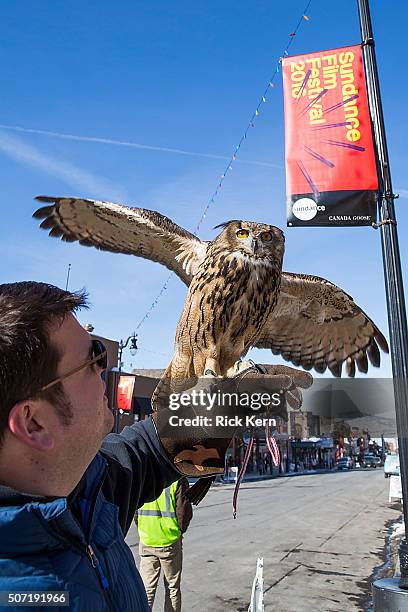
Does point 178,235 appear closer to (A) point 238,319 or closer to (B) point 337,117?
(A) point 238,319

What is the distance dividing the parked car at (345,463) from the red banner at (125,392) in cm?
3740

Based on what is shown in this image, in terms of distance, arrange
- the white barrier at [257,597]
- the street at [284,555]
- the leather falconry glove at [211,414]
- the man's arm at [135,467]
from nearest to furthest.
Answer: the man's arm at [135,467]
the leather falconry glove at [211,414]
the white barrier at [257,597]
the street at [284,555]

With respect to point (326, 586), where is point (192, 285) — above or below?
above

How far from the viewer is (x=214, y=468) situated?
1.73 metres

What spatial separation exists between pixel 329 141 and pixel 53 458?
110 inches

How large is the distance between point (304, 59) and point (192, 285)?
1.89 m

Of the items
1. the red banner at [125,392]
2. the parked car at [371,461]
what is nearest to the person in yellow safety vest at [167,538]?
the red banner at [125,392]

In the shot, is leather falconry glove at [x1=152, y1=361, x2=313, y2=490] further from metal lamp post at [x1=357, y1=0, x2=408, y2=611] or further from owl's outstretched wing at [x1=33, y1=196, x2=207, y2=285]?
metal lamp post at [x1=357, y1=0, x2=408, y2=611]

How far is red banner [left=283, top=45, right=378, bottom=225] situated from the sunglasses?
2.07 meters

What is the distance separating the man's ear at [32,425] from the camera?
3.38ft

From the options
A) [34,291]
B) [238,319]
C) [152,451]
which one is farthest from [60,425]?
[238,319]

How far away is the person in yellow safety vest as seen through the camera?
4340 millimetres

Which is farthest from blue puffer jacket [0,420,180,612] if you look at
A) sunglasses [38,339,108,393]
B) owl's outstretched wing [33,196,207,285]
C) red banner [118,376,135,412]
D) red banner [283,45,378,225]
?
red banner [118,376,135,412]

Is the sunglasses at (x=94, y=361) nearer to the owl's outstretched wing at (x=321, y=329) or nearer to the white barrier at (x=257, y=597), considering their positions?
the owl's outstretched wing at (x=321, y=329)
